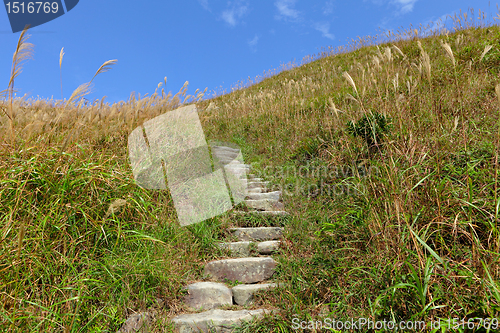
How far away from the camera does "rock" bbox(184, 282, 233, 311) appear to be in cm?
311

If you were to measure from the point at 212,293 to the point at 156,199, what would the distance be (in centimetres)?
152

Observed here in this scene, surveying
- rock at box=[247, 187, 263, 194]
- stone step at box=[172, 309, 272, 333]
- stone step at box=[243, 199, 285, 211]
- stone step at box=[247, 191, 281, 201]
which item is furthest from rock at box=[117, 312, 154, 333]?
rock at box=[247, 187, 263, 194]

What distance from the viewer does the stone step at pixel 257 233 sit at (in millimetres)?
4184

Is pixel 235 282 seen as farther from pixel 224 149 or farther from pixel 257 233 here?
pixel 224 149

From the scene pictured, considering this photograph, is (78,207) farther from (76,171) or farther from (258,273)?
(258,273)

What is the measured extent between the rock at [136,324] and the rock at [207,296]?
1.78 feet

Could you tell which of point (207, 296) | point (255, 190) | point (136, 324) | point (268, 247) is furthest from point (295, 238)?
point (136, 324)

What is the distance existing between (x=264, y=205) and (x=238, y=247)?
111 cm

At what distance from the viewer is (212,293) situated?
3.20m

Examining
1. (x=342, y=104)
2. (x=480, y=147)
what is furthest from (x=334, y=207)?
(x=342, y=104)

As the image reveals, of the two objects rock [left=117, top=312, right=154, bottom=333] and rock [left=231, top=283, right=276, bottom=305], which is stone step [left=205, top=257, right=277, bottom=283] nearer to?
rock [left=231, top=283, right=276, bottom=305]

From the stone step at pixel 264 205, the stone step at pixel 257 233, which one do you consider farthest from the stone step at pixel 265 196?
the stone step at pixel 257 233

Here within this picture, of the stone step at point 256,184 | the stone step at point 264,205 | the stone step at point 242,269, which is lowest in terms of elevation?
the stone step at point 242,269

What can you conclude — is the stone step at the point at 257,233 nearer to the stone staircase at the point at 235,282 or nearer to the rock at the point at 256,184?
the stone staircase at the point at 235,282
